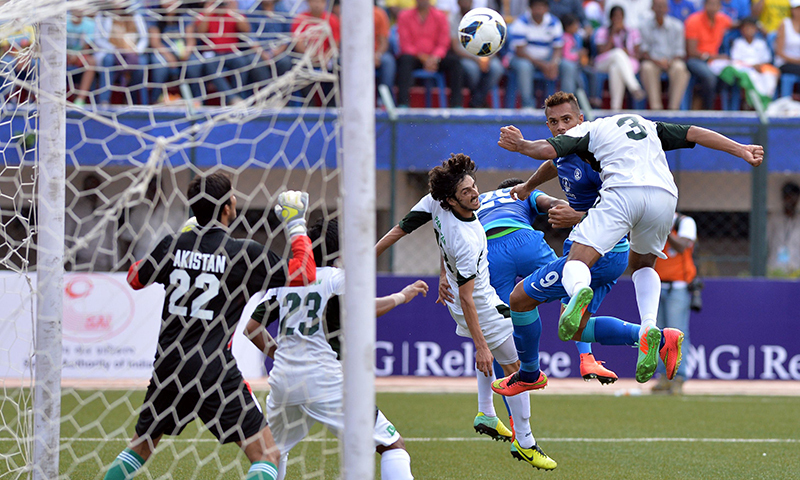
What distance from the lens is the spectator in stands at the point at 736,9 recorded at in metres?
15.3

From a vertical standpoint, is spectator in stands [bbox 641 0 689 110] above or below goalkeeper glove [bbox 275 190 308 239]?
above

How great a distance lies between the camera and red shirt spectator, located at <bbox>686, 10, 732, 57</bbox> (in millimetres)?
14195

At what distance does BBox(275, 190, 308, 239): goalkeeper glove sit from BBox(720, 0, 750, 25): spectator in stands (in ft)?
42.8

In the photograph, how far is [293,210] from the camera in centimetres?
434

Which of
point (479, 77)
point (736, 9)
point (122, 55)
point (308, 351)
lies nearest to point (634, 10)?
point (736, 9)

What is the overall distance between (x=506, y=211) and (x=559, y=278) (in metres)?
1.28

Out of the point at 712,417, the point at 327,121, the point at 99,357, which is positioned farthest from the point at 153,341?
the point at 712,417

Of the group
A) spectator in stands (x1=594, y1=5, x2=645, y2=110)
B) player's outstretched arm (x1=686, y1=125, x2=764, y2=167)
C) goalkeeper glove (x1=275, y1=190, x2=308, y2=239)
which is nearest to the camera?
goalkeeper glove (x1=275, y1=190, x2=308, y2=239)

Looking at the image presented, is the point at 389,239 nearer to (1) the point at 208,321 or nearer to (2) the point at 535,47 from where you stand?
(1) the point at 208,321

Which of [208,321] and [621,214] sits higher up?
[621,214]

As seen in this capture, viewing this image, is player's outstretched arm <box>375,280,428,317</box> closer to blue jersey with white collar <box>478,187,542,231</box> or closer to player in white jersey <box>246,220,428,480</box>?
player in white jersey <box>246,220,428,480</box>

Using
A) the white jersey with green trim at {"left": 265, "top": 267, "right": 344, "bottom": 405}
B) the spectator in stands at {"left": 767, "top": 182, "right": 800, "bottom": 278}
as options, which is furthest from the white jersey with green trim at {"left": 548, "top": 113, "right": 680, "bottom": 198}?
the spectator in stands at {"left": 767, "top": 182, "right": 800, "bottom": 278}

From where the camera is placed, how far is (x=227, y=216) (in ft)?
14.4

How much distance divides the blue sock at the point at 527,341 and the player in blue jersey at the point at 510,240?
553 mm
